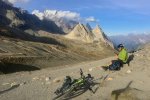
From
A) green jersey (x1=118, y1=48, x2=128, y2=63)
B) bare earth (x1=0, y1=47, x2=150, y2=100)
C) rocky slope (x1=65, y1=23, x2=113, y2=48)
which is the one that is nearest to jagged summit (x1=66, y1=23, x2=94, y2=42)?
rocky slope (x1=65, y1=23, x2=113, y2=48)

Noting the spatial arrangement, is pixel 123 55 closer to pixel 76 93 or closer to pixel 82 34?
pixel 76 93

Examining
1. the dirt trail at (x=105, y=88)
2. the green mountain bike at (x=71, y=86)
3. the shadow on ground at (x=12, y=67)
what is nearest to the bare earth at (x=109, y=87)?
the dirt trail at (x=105, y=88)

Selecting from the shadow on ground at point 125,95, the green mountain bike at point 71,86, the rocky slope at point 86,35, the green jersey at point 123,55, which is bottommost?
the shadow on ground at point 125,95

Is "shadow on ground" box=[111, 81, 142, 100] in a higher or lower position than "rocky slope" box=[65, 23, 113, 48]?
lower

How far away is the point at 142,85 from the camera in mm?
17750

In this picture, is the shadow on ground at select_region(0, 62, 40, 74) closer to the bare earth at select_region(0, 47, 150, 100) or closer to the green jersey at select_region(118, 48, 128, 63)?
Answer: the bare earth at select_region(0, 47, 150, 100)

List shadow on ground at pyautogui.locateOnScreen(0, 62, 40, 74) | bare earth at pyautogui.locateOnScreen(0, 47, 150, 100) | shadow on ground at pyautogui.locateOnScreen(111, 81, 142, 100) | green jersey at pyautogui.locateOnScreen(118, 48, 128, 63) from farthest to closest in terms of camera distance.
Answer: shadow on ground at pyautogui.locateOnScreen(0, 62, 40, 74) < green jersey at pyautogui.locateOnScreen(118, 48, 128, 63) < bare earth at pyautogui.locateOnScreen(0, 47, 150, 100) < shadow on ground at pyautogui.locateOnScreen(111, 81, 142, 100)

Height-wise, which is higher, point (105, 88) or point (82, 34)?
point (82, 34)

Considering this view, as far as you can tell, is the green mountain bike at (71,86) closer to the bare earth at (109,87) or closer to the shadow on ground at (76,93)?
the shadow on ground at (76,93)

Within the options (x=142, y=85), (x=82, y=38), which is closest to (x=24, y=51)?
(x=142, y=85)

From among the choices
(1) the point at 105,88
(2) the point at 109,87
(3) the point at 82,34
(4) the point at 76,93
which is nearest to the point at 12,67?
(2) the point at 109,87

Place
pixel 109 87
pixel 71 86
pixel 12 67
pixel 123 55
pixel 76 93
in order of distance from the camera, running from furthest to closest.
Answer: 1. pixel 12 67
2. pixel 123 55
3. pixel 109 87
4. pixel 76 93
5. pixel 71 86

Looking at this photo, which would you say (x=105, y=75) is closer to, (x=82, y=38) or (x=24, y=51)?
(x=24, y=51)

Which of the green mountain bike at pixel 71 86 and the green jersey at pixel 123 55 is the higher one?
the green jersey at pixel 123 55
